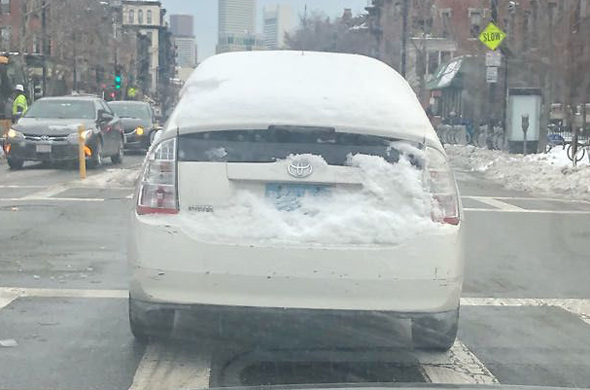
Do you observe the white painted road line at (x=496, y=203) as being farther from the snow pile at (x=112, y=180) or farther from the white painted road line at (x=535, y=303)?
the white painted road line at (x=535, y=303)

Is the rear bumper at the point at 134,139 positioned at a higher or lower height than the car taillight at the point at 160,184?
lower

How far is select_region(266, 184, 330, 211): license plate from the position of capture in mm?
4543

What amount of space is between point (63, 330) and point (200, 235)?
1660 mm

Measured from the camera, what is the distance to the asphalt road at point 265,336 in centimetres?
472

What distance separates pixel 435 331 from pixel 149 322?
1.66 meters

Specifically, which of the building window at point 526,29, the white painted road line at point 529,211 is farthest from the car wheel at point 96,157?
the building window at point 526,29

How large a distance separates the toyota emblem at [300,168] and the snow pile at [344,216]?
0.04 metres

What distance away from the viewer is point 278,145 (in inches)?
181

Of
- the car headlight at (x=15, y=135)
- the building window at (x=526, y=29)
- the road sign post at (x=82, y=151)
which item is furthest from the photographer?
the building window at (x=526, y=29)

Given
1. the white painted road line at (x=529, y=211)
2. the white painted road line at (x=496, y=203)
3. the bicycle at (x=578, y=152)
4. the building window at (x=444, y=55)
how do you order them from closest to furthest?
the white painted road line at (x=529, y=211) → the white painted road line at (x=496, y=203) → the bicycle at (x=578, y=152) → the building window at (x=444, y=55)

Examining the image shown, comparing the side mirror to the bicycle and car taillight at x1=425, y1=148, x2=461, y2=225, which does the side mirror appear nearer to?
the bicycle

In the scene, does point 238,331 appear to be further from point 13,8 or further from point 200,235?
point 13,8

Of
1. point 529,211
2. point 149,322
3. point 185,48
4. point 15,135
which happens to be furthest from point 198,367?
point 185,48

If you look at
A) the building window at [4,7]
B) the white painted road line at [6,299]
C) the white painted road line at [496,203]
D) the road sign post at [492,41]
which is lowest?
the white painted road line at [496,203]
